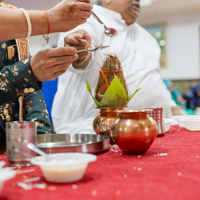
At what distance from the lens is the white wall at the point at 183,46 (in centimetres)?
795

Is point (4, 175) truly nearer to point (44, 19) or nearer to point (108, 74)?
point (44, 19)

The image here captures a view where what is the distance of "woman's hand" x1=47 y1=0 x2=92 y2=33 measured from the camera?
0.90 meters

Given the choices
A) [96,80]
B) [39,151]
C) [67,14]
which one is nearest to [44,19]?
[67,14]

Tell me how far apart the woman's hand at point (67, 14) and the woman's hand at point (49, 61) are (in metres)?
0.08

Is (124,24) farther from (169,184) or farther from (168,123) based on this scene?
(169,184)

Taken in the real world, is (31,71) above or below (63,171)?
above

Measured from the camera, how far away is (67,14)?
92 cm

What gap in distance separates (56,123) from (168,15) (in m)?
7.17

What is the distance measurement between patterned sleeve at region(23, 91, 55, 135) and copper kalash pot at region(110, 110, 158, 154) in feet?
2.44

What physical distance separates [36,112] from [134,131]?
0.85m

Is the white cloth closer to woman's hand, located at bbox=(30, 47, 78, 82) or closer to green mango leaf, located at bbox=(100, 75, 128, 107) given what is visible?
green mango leaf, located at bbox=(100, 75, 128, 107)

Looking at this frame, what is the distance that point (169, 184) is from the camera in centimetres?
57

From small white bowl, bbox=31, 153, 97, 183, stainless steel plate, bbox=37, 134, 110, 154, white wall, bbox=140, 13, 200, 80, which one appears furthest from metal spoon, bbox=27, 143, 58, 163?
white wall, bbox=140, 13, 200, 80

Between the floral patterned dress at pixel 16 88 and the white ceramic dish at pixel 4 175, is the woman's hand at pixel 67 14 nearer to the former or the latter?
the floral patterned dress at pixel 16 88
